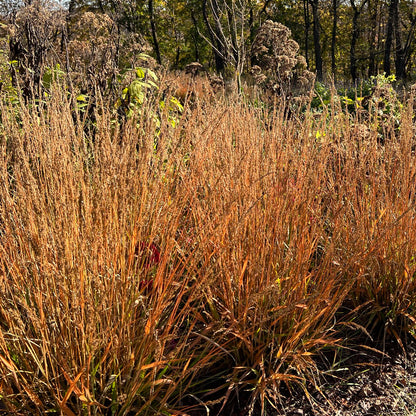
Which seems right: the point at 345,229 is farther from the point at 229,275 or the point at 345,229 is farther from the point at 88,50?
the point at 88,50

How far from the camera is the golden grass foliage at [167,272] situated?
4.40 feet

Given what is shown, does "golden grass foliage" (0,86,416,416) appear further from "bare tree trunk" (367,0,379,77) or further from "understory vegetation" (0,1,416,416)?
"bare tree trunk" (367,0,379,77)

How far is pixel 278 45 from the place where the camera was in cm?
383

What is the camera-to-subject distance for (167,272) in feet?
6.42

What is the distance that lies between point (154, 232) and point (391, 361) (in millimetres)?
1307

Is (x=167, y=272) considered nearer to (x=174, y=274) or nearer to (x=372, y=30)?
(x=174, y=274)

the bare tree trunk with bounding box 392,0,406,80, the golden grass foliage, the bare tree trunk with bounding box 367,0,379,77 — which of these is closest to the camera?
the golden grass foliage

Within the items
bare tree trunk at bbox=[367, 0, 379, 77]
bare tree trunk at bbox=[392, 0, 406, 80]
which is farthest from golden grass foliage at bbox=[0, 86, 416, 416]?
bare tree trunk at bbox=[367, 0, 379, 77]

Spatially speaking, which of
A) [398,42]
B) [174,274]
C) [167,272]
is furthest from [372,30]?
[174,274]

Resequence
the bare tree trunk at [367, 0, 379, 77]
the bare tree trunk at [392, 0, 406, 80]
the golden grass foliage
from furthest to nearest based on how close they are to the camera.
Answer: the bare tree trunk at [367, 0, 379, 77], the bare tree trunk at [392, 0, 406, 80], the golden grass foliage

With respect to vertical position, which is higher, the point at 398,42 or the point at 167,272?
the point at 398,42

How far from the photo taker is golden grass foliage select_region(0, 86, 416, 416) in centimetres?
134

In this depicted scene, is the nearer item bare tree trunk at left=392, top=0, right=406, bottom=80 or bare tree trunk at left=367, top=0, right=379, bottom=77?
bare tree trunk at left=392, top=0, right=406, bottom=80

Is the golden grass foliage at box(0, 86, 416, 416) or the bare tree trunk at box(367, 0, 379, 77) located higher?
the bare tree trunk at box(367, 0, 379, 77)
